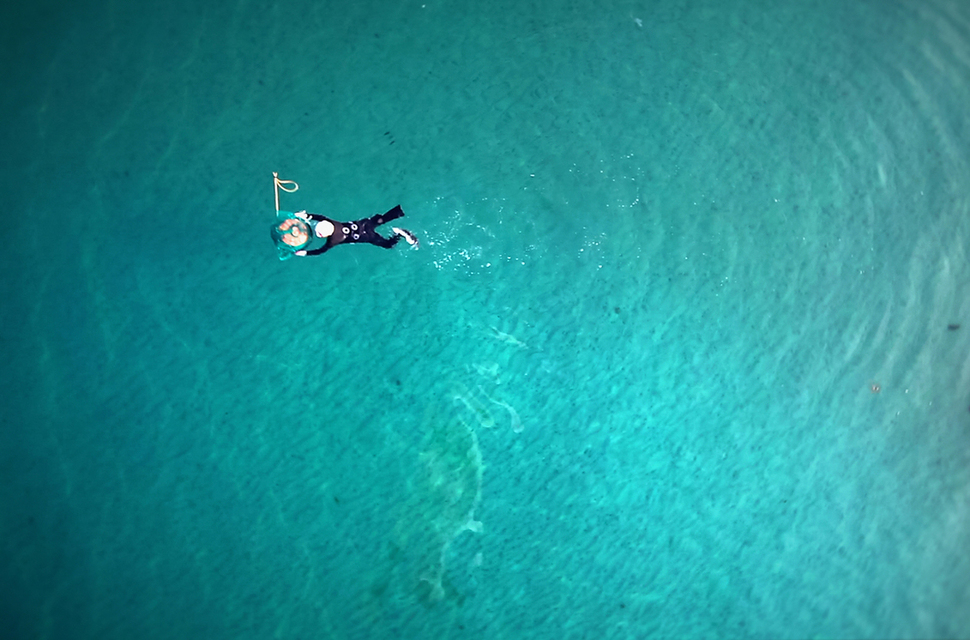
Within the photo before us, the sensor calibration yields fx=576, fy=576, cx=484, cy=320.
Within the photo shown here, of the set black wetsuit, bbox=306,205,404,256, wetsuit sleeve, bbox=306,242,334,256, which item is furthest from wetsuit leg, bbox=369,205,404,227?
wetsuit sleeve, bbox=306,242,334,256

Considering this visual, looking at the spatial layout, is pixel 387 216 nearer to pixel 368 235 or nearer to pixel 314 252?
pixel 368 235

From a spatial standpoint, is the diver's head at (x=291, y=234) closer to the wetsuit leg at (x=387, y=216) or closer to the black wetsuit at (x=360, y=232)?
the black wetsuit at (x=360, y=232)

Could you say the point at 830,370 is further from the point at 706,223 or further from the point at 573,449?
the point at 573,449

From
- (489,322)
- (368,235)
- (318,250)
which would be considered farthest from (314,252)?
(489,322)

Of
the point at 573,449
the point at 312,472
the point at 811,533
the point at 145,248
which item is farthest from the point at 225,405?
the point at 811,533

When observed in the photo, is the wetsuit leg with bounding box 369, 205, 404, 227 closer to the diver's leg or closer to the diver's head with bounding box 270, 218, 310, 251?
the diver's leg

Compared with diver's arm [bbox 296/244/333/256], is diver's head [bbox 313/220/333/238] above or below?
above

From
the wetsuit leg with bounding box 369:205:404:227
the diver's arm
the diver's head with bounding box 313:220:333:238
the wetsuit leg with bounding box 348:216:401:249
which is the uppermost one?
the wetsuit leg with bounding box 369:205:404:227
